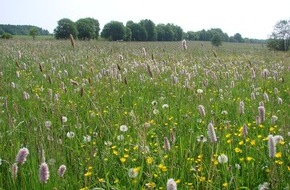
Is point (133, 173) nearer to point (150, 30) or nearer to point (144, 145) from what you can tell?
point (144, 145)

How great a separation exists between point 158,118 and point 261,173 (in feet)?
5.24

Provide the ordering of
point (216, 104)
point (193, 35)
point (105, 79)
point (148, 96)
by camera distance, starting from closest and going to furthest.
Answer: point (216, 104)
point (148, 96)
point (105, 79)
point (193, 35)

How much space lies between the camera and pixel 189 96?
4.89 meters

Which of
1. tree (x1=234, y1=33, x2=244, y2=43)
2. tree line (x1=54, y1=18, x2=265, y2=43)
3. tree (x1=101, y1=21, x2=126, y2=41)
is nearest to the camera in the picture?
tree line (x1=54, y1=18, x2=265, y2=43)

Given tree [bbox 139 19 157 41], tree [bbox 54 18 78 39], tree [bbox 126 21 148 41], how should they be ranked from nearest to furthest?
1. tree [bbox 54 18 78 39]
2. tree [bbox 126 21 148 41]
3. tree [bbox 139 19 157 41]

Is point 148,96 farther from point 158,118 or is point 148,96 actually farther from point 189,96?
point 158,118

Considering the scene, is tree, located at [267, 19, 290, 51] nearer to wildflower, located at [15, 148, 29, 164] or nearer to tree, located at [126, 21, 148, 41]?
wildflower, located at [15, 148, 29, 164]

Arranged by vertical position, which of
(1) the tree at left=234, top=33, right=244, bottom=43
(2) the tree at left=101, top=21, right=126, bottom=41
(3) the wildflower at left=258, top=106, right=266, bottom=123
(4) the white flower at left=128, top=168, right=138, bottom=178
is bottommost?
(4) the white flower at left=128, top=168, right=138, bottom=178

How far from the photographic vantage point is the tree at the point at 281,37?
3170 cm

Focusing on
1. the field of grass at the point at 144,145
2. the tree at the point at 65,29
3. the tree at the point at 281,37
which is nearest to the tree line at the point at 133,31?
the tree at the point at 65,29

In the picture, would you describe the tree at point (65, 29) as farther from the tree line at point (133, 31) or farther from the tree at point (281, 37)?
the tree at point (281, 37)

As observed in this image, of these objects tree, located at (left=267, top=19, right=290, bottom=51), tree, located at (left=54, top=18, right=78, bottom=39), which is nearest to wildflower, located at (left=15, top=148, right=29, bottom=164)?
tree, located at (left=267, top=19, right=290, bottom=51)

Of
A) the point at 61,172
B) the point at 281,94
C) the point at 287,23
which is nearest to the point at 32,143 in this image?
the point at 61,172

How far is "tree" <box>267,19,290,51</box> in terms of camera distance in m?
31.7
